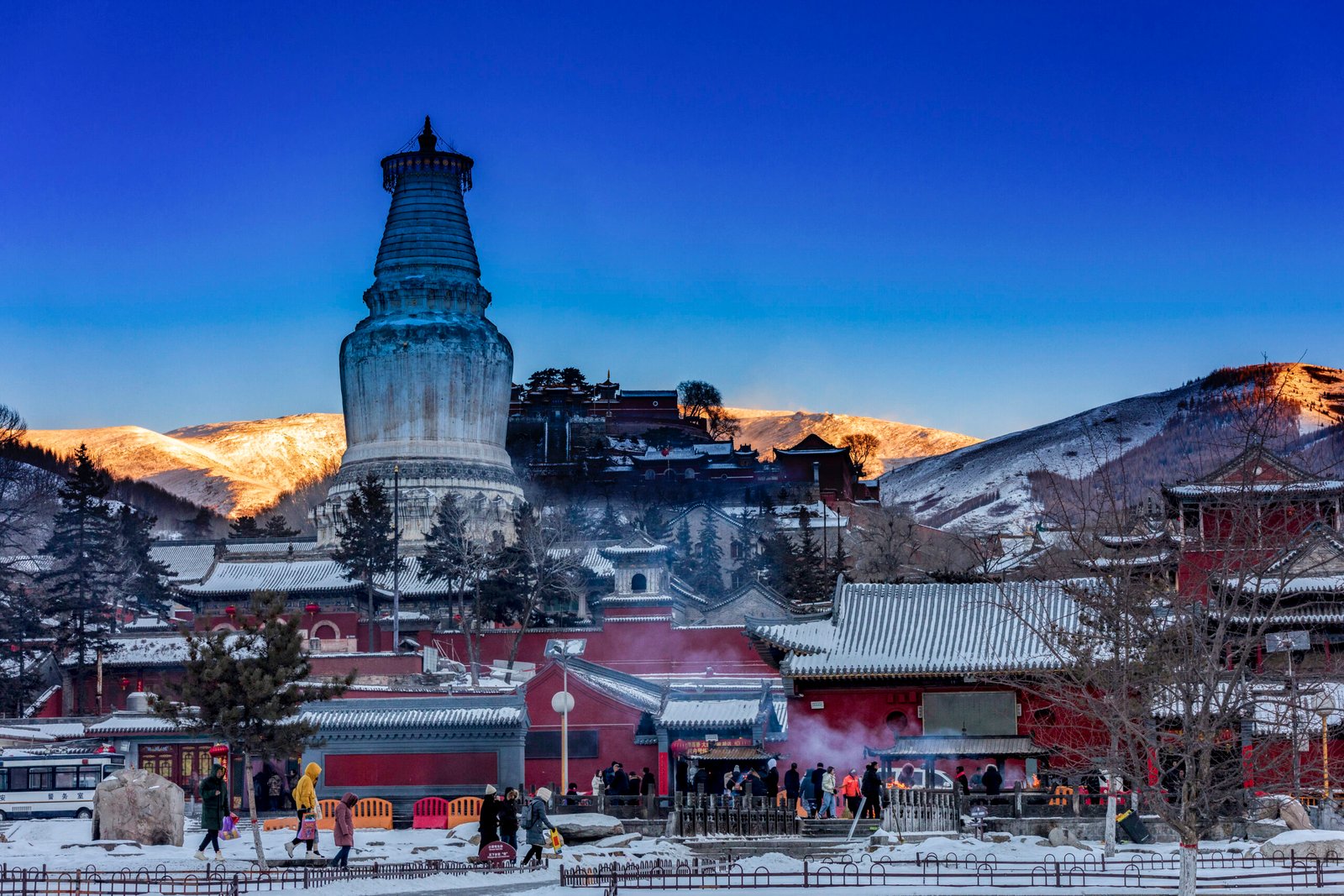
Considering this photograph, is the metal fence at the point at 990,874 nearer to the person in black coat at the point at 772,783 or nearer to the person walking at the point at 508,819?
the person walking at the point at 508,819

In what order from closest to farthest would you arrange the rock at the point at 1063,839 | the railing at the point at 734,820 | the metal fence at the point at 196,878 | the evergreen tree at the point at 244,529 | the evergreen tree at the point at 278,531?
1. the metal fence at the point at 196,878
2. the rock at the point at 1063,839
3. the railing at the point at 734,820
4. the evergreen tree at the point at 278,531
5. the evergreen tree at the point at 244,529

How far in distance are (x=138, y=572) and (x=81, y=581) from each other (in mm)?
10675

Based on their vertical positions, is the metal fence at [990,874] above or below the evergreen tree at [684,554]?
below

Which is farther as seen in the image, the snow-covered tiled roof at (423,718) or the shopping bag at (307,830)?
the snow-covered tiled roof at (423,718)

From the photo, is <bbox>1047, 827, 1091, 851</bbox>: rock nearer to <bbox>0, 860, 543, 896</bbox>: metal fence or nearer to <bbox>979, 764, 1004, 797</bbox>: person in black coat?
<bbox>979, 764, 1004, 797</bbox>: person in black coat

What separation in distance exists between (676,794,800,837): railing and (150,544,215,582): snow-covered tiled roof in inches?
1958

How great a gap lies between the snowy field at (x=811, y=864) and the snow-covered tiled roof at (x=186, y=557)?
156ft

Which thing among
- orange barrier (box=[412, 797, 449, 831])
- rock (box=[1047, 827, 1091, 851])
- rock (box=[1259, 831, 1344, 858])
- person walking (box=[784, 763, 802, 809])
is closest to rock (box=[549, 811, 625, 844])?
orange barrier (box=[412, 797, 449, 831])

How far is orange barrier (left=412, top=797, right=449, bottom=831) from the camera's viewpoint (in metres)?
32.8

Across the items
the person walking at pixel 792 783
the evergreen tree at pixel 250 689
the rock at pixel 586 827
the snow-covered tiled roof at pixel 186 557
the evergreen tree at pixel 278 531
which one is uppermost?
the evergreen tree at pixel 278 531

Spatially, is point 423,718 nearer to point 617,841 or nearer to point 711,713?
point 711,713

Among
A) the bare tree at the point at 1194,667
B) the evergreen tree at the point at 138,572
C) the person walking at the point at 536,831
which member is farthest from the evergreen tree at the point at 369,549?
the person walking at the point at 536,831

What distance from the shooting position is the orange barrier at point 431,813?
32812 millimetres

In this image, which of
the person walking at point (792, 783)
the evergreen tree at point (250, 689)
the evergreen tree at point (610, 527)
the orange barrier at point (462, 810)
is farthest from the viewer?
the evergreen tree at point (610, 527)
